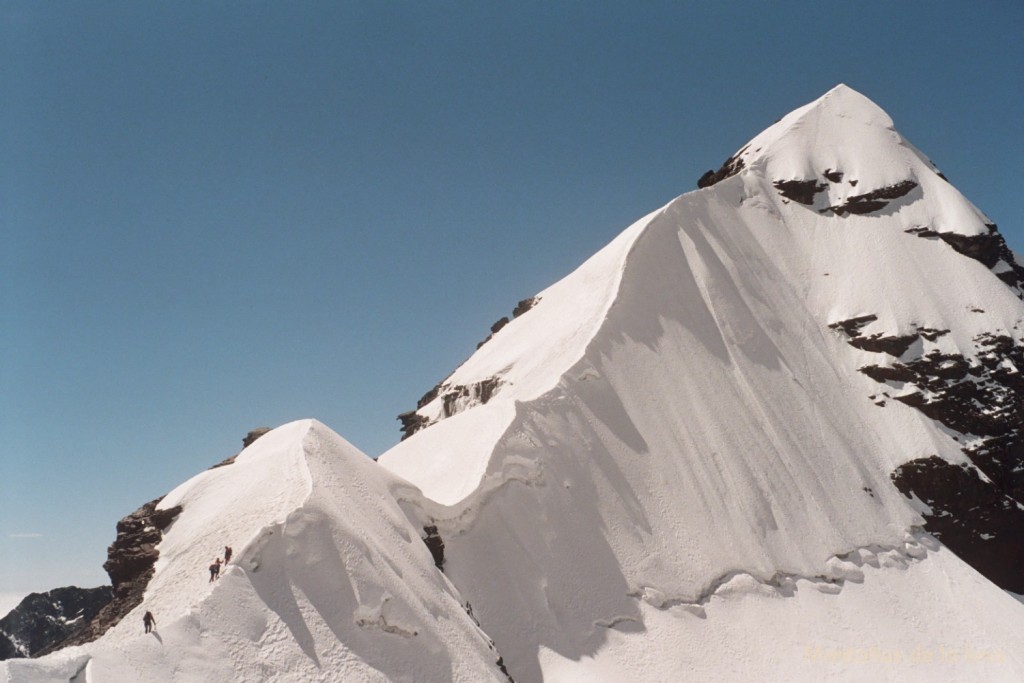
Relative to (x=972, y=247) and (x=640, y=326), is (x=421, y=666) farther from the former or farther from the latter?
(x=972, y=247)

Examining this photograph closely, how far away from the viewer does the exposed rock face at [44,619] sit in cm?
5894

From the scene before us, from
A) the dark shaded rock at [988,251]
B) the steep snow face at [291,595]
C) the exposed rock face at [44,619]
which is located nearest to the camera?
the steep snow face at [291,595]

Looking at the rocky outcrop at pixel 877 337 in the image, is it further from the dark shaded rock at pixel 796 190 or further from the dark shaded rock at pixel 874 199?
the dark shaded rock at pixel 796 190

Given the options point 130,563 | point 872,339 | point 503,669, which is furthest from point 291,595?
point 872,339

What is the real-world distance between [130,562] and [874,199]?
6191 cm

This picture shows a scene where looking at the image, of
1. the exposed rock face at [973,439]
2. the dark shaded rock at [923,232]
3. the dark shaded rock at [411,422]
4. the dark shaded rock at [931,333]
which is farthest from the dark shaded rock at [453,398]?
the dark shaded rock at [923,232]

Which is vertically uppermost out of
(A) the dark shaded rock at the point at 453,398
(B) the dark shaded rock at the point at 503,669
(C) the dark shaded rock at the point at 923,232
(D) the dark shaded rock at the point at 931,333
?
(A) the dark shaded rock at the point at 453,398

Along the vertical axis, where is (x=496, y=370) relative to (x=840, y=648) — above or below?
above

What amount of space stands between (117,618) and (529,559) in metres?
16.5

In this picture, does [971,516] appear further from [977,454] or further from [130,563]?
[130,563]

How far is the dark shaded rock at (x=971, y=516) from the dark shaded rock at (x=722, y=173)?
Answer: 3335 cm

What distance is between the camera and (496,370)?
48875 mm

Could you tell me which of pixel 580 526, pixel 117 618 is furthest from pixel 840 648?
pixel 117 618

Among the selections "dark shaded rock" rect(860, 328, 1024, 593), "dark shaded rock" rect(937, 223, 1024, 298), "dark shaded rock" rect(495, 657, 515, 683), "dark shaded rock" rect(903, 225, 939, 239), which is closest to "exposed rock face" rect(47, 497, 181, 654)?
"dark shaded rock" rect(495, 657, 515, 683)
